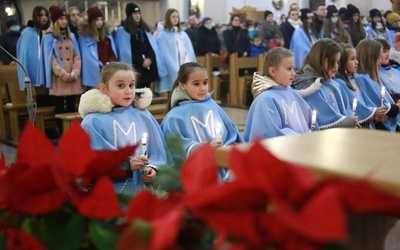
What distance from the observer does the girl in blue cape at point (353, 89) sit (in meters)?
4.41

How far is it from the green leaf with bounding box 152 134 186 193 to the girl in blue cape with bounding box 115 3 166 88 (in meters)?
6.43

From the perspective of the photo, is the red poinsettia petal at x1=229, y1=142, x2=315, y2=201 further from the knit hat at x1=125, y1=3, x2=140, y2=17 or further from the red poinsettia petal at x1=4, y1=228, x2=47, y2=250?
the knit hat at x1=125, y1=3, x2=140, y2=17

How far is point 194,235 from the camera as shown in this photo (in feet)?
2.29

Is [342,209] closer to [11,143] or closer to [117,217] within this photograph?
[117,217]

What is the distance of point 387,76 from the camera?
519 centimetres

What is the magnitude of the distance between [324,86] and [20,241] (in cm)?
366

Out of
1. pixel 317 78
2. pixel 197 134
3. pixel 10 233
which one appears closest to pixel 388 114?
pixel 317 78

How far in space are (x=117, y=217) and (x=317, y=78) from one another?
3.58 metres

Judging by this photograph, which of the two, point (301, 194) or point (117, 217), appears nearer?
point (301, 194)

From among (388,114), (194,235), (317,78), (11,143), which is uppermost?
(194,235)

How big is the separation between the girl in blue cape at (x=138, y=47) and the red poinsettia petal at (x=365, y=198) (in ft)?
21.9

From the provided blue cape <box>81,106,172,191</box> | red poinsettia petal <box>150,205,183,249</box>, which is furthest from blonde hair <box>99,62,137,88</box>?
red poinsettia petal <box>150,205,183,249</box>

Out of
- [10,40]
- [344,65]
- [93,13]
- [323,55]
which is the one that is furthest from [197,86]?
[10,40]

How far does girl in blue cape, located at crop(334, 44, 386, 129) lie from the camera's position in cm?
441
